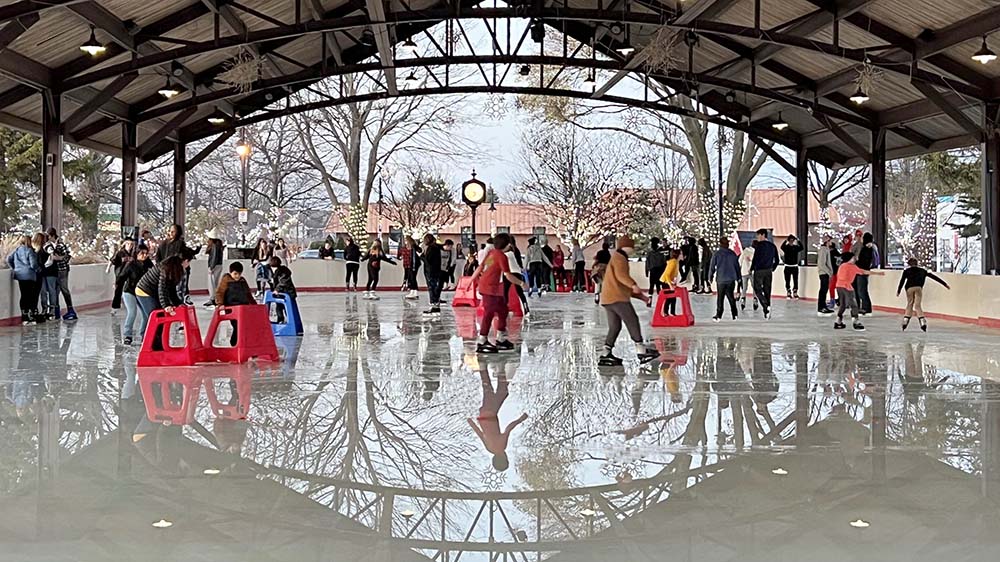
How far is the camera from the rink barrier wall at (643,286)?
15023 mm

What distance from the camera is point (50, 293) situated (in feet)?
50.0

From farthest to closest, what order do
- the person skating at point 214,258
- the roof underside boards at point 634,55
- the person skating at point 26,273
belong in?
the person skating at point 214,258, the roof underside boards at point 634,55, the person skating at point 26,273

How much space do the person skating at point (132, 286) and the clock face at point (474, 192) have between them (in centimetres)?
1392

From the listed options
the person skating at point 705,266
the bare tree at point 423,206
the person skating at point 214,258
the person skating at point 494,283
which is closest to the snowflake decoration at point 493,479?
the person skating at point 494,283

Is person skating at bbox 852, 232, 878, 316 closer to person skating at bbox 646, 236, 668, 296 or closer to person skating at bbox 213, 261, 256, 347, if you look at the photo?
person skating at bbox 646, 236, 668, 296

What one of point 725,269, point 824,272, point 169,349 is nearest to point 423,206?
point 824,272

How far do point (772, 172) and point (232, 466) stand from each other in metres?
50.9

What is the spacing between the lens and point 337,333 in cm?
1355

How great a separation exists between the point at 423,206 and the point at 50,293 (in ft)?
88.9

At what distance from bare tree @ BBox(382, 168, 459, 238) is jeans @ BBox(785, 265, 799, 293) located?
19700mm

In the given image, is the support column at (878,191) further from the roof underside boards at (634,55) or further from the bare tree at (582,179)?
the bare tree at (582,179)

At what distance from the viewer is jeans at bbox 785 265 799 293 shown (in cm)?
2170

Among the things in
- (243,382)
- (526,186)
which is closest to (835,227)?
(526,186)

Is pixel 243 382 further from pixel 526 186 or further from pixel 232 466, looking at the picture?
pixel 526 186
